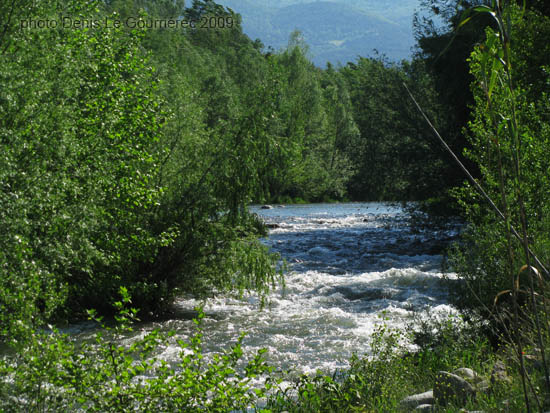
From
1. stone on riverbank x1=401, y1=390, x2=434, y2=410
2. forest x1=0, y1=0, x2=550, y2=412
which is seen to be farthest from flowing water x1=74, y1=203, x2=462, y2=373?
stone on riverbank x1=401, y1=390, x2=434, y2=410

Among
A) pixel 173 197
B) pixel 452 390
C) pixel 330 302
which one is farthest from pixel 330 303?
pixel 452 390

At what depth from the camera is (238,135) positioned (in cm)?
1205

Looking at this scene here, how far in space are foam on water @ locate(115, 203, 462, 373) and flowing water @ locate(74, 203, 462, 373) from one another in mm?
19

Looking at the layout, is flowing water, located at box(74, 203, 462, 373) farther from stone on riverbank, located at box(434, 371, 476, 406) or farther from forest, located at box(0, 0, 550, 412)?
stone on riverbank, located at box(434, 371, 476, 406)

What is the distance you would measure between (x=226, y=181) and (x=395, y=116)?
525 inches

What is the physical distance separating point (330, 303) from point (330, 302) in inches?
3.4

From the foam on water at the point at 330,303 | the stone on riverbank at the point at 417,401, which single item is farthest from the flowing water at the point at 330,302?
the stone on riverbank at the point at 417,401

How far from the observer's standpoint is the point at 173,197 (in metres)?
11.6

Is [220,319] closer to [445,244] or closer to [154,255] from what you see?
[154,255]

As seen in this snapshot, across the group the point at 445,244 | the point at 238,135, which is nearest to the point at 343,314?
the point at 238,135

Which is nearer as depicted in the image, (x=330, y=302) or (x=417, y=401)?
(x=417, y=401)

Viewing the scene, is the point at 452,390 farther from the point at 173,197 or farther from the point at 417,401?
the point at 173,197

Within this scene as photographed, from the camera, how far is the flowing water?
10.1 metres

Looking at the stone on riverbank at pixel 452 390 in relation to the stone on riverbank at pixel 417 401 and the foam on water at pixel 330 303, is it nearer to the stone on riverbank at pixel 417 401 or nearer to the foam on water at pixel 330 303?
the stone on riverbank at pixel 417 401
